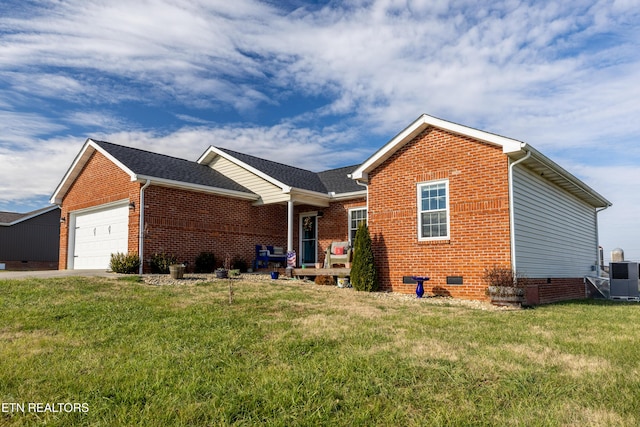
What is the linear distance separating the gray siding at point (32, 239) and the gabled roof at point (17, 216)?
9.1 inches

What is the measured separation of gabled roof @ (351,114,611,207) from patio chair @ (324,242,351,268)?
102 inches

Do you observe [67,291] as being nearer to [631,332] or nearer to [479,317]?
[479,317]

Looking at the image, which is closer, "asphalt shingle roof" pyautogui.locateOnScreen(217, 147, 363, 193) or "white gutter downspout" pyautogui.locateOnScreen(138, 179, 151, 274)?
"white gutter downspout" pyautogui.locateOnScreen(138, 179, 151, 274)

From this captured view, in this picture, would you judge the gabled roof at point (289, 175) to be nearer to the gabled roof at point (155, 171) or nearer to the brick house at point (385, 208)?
the brick house at point (385, 208)

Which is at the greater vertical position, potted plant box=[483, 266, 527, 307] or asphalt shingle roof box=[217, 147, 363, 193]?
asphalt shingle roof box=[217, 147, 363, 193]

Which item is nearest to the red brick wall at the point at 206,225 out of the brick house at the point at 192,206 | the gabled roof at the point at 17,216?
the brick house at the point at 192,206

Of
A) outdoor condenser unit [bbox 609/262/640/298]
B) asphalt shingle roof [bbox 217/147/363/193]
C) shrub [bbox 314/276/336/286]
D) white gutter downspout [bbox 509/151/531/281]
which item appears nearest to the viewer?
white gutter downspout [bbox 509/151/531/281]

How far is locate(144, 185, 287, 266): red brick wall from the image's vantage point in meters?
14.7

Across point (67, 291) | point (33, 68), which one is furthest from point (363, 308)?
point (33, 68)

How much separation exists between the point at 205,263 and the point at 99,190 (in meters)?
5.23

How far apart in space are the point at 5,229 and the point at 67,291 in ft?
77.3

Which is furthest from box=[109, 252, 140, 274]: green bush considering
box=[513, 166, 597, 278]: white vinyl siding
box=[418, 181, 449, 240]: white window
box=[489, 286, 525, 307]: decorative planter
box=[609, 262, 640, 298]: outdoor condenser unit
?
box=[609, 262, 640, 298]: outdoor condenser unit

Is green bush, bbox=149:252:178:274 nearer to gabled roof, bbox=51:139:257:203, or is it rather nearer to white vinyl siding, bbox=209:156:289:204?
gabled roof, bbox=51:139:257:203

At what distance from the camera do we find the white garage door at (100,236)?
50.8 ft
